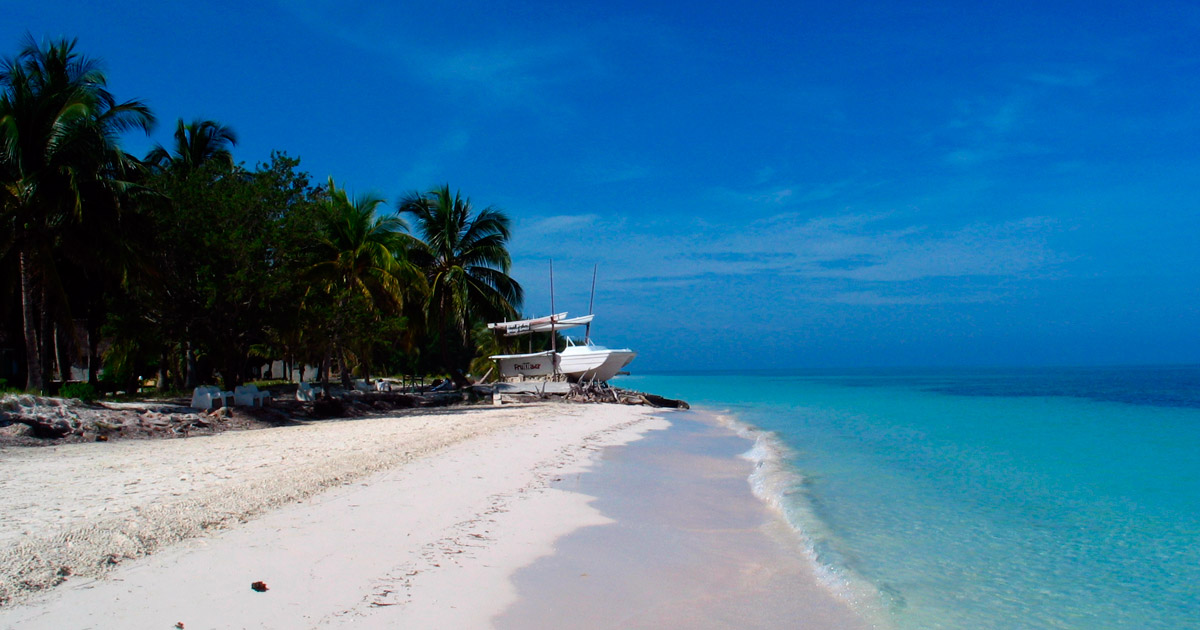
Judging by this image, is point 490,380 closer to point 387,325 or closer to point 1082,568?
point 387,325

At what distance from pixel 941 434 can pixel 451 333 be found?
107ft

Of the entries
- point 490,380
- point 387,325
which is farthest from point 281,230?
point 490,380

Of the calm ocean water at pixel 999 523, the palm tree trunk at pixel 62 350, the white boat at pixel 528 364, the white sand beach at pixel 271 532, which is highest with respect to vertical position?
the palm tree trunk at pixel 62 350

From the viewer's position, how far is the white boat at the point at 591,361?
26594 mm

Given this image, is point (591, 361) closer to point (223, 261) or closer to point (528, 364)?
point (528, 364)

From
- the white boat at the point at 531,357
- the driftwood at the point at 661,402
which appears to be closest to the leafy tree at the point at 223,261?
the white boat at the point at 531,357

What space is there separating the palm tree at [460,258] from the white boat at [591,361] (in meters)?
3.08

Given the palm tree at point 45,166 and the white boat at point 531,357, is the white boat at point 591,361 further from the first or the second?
the palm tree at point 45,166

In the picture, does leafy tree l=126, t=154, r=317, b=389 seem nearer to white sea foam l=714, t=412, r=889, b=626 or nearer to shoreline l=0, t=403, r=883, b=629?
shoreline l=0, t=403, r=883, b=629

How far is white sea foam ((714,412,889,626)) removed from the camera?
445cm

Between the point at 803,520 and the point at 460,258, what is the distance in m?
20.6

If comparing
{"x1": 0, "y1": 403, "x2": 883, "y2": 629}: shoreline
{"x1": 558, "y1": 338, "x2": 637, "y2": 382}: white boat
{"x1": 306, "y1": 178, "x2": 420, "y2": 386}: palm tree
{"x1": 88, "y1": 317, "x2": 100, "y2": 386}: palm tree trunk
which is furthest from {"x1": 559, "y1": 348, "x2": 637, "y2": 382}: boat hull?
{"x1": 0, "y1": 403, "x2": 883, "y2": 629}: shoreline

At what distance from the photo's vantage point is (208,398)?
13.2 m

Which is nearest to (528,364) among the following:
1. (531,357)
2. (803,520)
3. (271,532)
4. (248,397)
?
(531,357)
